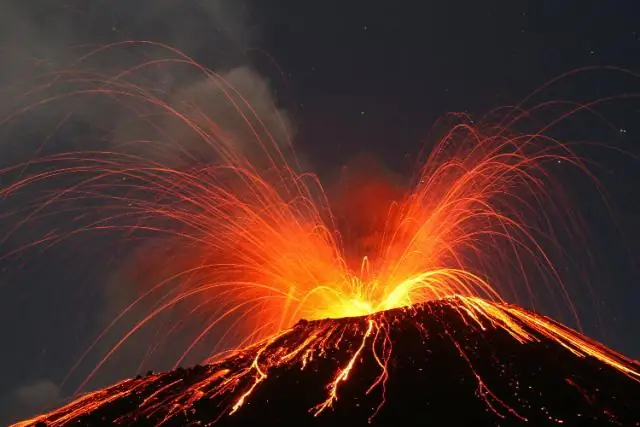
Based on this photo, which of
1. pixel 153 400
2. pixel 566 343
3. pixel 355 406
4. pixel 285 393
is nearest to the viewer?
pixel 355 406

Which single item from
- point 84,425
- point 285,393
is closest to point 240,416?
point 285,393

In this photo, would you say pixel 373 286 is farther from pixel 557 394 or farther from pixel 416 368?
pixel 557 394

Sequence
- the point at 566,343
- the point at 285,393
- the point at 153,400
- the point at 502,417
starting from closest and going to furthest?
1. the point at 502,417
2. the point at 285,393
3. the point at 153,400
4. the point at 566,343

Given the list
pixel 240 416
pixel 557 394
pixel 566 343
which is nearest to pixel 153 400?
pixel 240 416

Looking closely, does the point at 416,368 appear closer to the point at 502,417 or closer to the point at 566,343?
the point at 502,417

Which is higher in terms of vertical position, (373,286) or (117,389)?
(373,286)

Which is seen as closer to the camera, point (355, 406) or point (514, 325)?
point (355, 406)

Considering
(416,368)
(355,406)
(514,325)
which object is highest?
(514,325)
